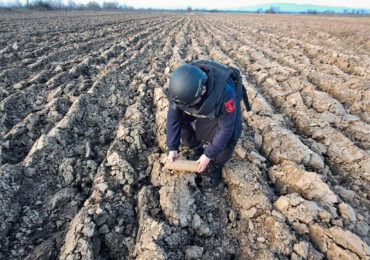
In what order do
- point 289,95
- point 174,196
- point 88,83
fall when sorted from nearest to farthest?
point 174,196
point 289,95
point 88,83

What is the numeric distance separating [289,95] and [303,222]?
3011mm

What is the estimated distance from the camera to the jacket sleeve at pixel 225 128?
2.31m

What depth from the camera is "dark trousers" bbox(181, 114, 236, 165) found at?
2.76m

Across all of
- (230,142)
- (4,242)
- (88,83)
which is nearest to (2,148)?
(4,242)

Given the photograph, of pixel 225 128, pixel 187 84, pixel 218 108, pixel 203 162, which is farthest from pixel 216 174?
pixel 187 84

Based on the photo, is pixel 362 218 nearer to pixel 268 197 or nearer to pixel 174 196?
pixel 268 197

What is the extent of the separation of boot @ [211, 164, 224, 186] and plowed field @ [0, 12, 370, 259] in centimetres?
7

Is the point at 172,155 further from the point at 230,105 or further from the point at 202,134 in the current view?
the point at 230,105

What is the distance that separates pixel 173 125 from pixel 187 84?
72 centimetres

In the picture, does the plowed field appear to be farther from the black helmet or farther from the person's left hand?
the black helmet

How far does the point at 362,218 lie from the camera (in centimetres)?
237

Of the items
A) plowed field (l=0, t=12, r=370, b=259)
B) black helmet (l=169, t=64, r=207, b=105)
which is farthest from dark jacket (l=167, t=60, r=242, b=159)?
plowed field (l=0, t=12, r=370, b=259)

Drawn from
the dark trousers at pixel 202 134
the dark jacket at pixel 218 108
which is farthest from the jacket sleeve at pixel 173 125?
the dark trousers at pixel 202 134

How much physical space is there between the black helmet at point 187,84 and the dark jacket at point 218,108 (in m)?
0.14
